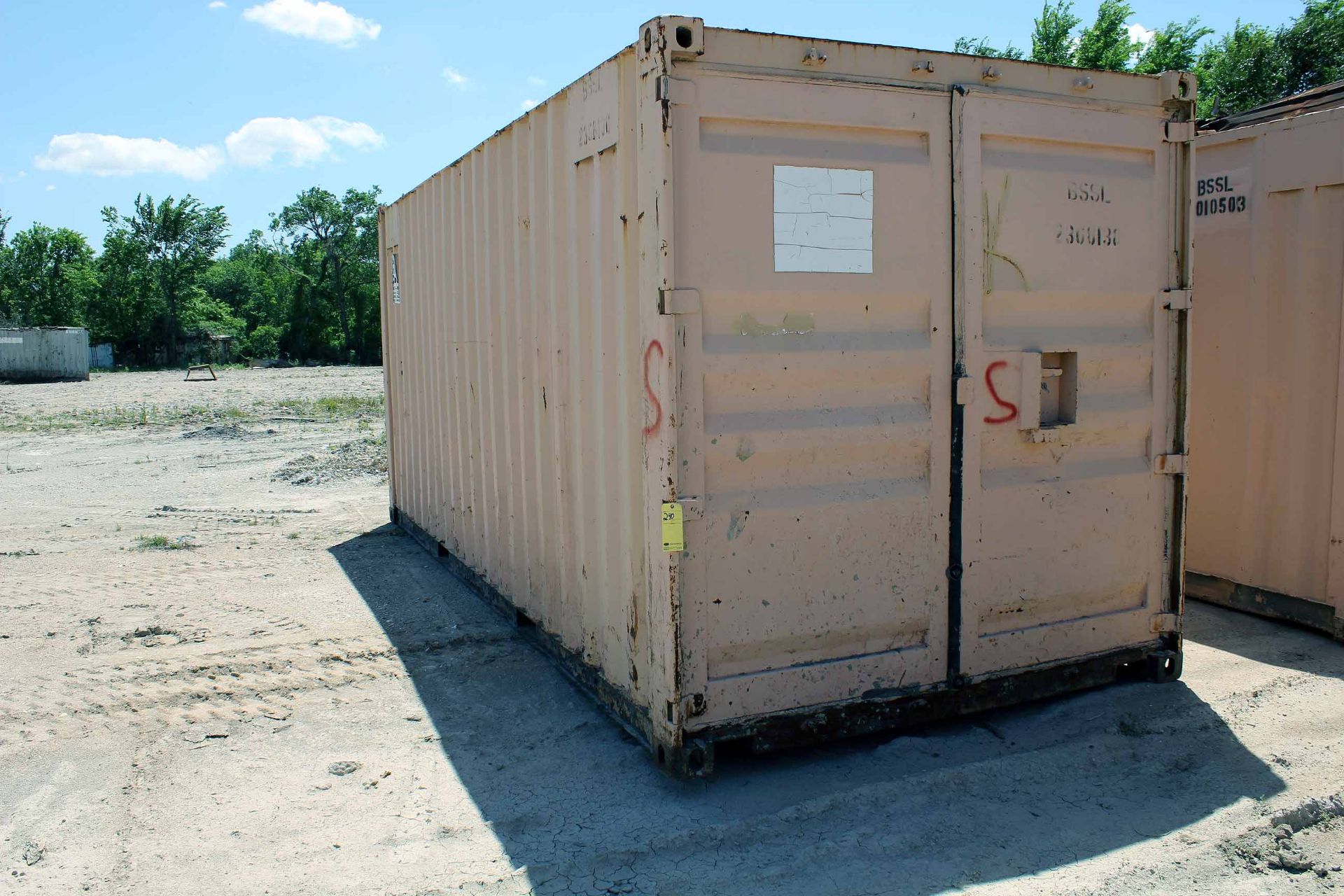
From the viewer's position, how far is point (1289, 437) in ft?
18.3

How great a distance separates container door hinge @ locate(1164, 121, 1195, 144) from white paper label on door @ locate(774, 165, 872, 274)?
1.63 metres

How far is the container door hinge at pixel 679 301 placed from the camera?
11.7 feet

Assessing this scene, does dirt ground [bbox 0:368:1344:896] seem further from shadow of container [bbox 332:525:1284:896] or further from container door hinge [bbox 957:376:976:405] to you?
container door hinge [bbox 957:376:976:405]

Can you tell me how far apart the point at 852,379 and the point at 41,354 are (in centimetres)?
4020

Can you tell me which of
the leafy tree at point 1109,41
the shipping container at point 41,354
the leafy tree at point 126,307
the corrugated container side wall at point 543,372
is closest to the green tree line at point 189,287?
the leafy tree at point 126,307

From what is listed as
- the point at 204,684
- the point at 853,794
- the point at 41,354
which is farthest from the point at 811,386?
the point at 41,354

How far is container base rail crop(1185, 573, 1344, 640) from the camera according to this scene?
17.7 feet

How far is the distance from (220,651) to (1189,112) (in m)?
5.77

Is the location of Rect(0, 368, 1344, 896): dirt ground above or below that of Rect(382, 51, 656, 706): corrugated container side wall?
below

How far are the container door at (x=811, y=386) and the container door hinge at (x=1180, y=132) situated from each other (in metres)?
1.25

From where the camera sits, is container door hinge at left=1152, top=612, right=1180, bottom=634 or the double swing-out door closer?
the double swing-out door

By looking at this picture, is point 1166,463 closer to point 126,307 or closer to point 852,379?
point 852,379

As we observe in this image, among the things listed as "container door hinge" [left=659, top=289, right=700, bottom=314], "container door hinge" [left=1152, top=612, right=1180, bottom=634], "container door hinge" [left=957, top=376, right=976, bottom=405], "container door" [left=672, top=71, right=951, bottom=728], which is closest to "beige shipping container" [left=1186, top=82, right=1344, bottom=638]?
"container door hinge" [left=1152, top=612, right=1180, bottom=634]

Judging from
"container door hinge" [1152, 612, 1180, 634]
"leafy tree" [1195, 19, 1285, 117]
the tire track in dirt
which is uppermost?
"leafy tree" [1195, 19, 1285, 117]
